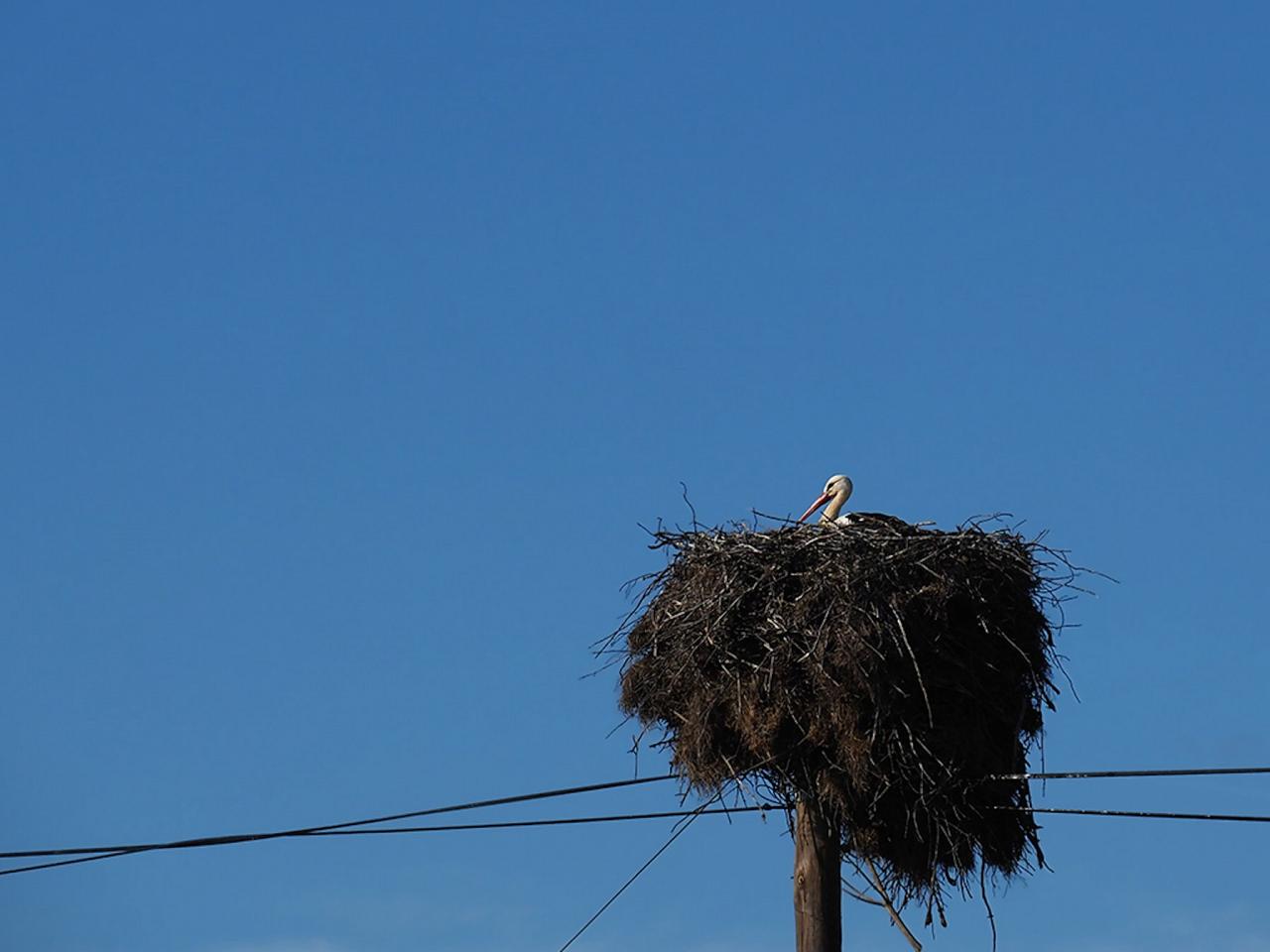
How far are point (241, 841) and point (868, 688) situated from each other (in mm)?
3036

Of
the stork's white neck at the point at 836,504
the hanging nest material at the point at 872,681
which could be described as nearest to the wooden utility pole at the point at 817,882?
the hanging nest material at the point at 872,681

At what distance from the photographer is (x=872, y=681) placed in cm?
905

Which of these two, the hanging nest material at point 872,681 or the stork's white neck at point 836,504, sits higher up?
the stork's white neck at point 836,504

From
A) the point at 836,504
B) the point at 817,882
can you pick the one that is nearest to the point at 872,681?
the point at 817,882

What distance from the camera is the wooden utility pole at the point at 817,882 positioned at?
901cm

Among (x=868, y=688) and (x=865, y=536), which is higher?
(x=865, y=536)

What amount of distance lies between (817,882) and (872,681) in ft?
3.19

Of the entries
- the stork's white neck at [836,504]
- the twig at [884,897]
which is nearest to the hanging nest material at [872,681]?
the twig at [884,897]

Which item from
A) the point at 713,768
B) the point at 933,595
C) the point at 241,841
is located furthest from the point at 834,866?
the point at 241,841

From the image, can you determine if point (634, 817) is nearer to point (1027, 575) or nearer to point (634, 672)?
point (634, 672)

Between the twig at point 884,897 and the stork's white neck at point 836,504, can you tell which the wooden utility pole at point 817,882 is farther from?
the stork's white neck at point 836,504

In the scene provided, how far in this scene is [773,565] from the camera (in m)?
9.66

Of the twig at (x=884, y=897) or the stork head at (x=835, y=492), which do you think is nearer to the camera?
the twig at (x=884, y=897)

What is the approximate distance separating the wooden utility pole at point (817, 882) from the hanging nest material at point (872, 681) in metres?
0.09
